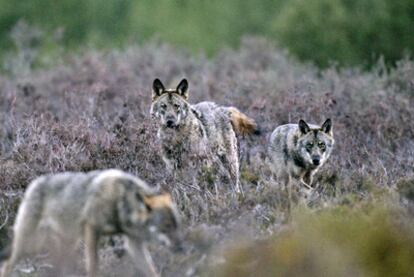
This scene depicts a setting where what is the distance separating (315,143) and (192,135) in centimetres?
149

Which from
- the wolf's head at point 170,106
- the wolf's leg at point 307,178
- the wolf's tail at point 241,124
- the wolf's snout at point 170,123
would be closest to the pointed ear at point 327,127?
the wolf's leg at point 307,178

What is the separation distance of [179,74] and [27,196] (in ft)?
53.4

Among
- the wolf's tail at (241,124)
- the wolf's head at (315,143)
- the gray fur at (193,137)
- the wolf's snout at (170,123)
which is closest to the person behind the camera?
the gray fur at (193,137)

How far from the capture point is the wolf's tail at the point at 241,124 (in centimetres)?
1390

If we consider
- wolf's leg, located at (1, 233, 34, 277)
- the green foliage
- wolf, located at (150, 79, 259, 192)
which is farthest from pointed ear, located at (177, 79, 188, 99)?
the green foliage

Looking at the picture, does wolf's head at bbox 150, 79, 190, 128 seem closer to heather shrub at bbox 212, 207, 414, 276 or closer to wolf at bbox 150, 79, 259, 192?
wolf at bbox 150, 79, 259, 192

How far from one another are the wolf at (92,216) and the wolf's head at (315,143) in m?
4.47

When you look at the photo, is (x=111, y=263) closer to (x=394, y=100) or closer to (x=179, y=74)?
(x=394, y=100)

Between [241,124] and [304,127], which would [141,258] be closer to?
[304,127]

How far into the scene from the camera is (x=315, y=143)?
12555 millimetres

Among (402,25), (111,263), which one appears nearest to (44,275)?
Result: (111,263)

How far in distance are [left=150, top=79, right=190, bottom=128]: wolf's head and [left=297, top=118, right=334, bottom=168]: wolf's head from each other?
144 centimetres

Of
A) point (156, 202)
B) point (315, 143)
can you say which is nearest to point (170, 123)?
→ point (315, 143)

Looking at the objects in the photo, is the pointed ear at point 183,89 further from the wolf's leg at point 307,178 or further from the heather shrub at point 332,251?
the heather shrub at point 332,251
